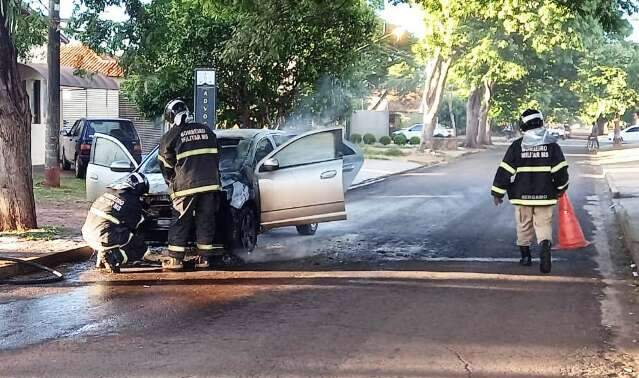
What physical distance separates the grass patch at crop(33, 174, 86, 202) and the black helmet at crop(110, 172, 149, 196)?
6.81m

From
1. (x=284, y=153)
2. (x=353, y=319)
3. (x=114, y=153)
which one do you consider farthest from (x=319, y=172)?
(x=353, y=319)

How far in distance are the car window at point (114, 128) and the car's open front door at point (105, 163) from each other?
1022 cm

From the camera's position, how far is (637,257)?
32.7 ft

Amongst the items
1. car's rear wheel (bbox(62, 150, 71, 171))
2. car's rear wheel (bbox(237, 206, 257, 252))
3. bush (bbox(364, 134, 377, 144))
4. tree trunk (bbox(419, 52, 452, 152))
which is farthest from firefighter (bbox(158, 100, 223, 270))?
bush (bbox(364, 134, 377, 144))

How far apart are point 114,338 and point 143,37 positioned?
8.28m

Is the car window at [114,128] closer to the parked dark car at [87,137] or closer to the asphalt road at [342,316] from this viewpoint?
the parked dark car at [87,137]

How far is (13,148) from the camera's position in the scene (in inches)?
428

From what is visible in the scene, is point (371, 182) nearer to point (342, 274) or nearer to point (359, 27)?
point (359, 27)

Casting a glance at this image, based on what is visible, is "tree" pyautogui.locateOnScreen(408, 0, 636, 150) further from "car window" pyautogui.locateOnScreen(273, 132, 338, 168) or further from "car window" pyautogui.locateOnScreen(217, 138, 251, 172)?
"car window" pyautogui.locateOnScreen(217, 138, 251, 172)

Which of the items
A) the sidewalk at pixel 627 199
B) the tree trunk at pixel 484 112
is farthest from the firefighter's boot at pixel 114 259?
the tree trunk at pixel 484 112

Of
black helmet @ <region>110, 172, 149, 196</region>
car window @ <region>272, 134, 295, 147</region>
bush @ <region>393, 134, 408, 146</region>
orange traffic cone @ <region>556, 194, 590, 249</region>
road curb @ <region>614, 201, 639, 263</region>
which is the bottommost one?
road curb @ <region>614, 201, 639, 263</region>

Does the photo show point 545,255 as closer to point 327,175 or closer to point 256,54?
point 327,175

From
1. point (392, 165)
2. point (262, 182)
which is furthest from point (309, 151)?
point (392, 165)

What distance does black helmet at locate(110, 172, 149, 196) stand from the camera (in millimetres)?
9047
